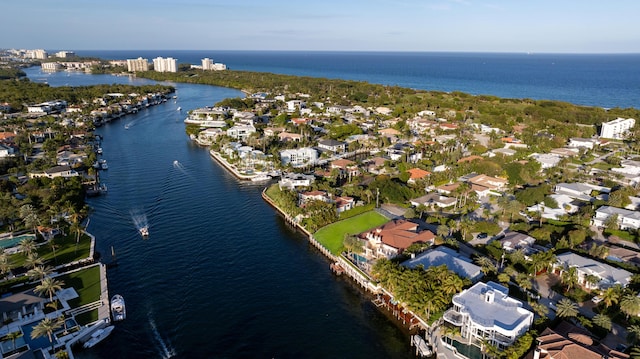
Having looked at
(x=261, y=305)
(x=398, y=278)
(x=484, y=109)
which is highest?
(x=484, y=109)

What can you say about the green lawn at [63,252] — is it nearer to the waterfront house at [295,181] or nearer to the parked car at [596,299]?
the waterfront house at [295,181]

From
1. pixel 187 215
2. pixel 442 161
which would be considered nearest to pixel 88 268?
pixel 187 215

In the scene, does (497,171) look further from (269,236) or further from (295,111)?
(295,111)

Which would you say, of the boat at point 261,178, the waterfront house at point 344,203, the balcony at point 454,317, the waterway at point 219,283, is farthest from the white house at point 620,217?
the boat at point 261,178

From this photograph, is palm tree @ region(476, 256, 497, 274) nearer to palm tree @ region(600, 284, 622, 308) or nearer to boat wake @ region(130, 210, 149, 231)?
palm tree @ region(600, 284, 622, 308)

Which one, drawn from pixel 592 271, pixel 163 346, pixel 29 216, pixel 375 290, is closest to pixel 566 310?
pixel 592 271

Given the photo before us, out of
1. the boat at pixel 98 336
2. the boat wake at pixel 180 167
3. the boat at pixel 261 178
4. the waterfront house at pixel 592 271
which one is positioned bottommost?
the boat at pixel 98 336
